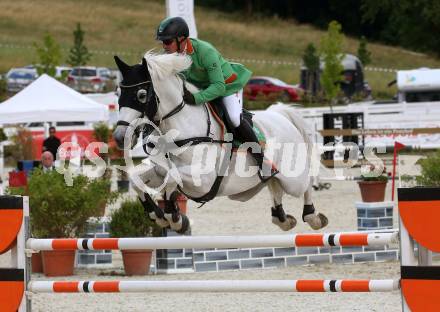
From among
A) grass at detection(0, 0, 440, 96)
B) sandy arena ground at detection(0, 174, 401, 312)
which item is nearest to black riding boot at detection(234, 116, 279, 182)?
sandy arena ground at detection(0, 174, 401, 312)

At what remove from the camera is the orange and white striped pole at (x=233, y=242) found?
18.4 feet

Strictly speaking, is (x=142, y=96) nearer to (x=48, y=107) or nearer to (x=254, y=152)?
(x=254, y=152)

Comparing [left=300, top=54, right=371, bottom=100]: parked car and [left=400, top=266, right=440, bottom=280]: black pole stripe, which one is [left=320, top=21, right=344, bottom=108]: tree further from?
[left=400, top=266, right=440, bottom=280]: black pole stripe

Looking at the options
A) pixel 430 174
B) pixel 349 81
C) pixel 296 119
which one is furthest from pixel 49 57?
pixel 296 119

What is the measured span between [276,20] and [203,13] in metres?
5.22

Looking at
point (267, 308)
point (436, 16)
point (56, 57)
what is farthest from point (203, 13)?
point (267, 308)

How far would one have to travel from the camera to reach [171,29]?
23.6ft

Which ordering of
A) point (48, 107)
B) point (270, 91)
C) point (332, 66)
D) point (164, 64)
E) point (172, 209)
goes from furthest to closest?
1. point (270, 91)
2. point (332, 66)
3. point (48, 107)
4. point (164, 64)
5. point (172, 209)

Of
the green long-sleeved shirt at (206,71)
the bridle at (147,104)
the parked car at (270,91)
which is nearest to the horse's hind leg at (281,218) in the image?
the green long-sleeved shirt at (206,71)

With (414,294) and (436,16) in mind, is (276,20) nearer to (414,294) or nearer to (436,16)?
(436,16)

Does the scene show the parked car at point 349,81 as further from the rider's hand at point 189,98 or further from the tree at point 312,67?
the rider's hand at point 189,98

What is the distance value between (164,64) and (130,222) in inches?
152

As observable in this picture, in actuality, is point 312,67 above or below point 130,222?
above

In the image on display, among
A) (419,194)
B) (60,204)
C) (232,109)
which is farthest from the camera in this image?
Answer: (60,204)
